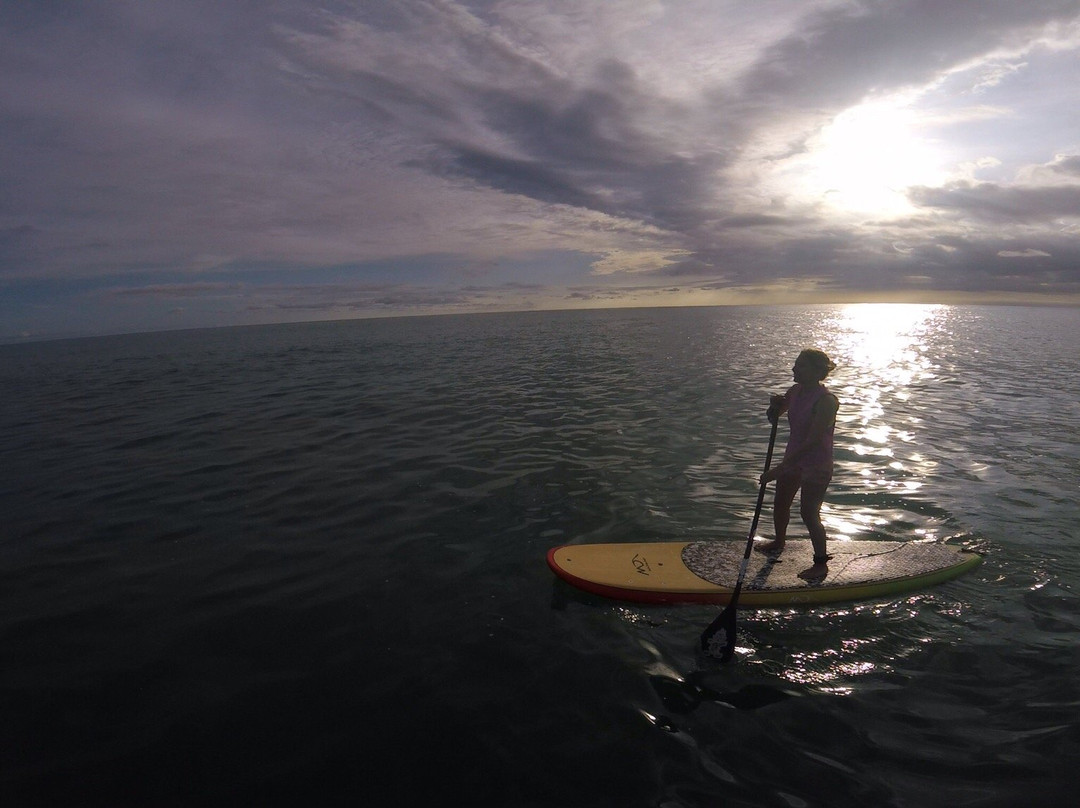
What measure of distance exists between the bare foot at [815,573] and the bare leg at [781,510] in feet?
1.93

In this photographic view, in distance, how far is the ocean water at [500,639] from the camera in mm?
4203

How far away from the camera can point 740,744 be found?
4402mm

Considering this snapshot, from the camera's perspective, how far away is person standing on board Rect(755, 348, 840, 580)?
6504 mm

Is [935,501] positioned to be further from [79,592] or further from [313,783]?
[79,592]

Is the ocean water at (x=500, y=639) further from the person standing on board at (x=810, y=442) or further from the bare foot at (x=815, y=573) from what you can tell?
the person standing on board at (x=810, y=442)

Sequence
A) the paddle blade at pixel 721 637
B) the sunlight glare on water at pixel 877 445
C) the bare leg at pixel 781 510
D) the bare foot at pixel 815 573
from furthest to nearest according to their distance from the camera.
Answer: the sunlight glare on water at pixel 877 445
the bare leg at pixel 781 510
the bare foot at pixel 815 573
the paddle blade at pixel 721 637

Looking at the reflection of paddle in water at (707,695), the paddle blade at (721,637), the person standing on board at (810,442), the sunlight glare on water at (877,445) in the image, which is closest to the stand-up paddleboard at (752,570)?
the person standing on board at (810,442)

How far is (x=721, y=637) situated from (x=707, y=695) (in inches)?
30.3

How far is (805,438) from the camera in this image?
6762mm

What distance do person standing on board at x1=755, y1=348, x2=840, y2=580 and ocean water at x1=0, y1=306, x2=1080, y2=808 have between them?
95 centimetres

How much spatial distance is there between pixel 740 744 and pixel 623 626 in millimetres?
1852

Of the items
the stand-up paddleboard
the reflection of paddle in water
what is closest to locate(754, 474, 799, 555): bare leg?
the stand-up paddleboard

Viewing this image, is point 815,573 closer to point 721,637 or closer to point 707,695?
point 721,637

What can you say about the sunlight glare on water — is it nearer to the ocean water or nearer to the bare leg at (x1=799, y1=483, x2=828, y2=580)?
the ocean water
